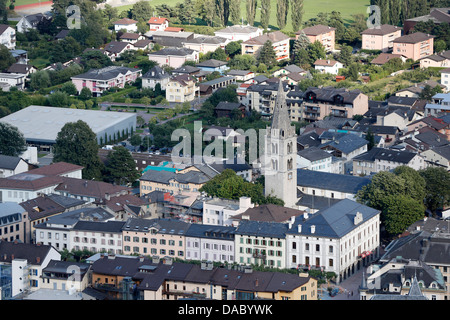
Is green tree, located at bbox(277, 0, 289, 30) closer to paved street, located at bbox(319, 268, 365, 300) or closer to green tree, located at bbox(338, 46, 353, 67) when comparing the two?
green tree, located at bbox(338, 46, 353, 67)

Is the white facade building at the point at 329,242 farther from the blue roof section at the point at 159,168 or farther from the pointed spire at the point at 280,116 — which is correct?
the blue roof section at the point at 159,168

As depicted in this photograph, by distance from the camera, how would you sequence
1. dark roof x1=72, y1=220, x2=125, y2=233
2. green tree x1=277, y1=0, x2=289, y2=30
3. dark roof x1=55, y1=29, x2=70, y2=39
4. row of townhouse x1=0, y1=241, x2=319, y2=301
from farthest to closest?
green tree x1=277, y1=0, x2=289, y2=30, dark roof x1=55, y1=29, x2=70, y2=39, dark roof x1=72, y1=220, x2=125, y2=233, row of townhouse x1=0, y1=241, x2=319, y2=301

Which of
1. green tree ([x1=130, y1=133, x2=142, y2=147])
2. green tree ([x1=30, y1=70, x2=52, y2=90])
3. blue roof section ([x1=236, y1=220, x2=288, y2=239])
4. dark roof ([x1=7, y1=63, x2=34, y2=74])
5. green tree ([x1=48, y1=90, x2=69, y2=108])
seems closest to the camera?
blue roof section ([x1=236, y1=220, x2=288, y2=239])

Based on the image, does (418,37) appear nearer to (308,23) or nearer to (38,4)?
Result: (308,23)

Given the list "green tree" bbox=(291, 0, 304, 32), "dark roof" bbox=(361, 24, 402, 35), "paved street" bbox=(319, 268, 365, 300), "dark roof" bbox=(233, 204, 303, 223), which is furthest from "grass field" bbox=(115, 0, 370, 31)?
"paved street" bbox=(319, 268, 365, 300)

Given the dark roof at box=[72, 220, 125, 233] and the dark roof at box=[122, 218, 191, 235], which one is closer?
the dark roof at box=[122, 218, 191, 235]

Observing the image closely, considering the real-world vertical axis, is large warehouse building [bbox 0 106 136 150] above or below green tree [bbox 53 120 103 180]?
below
